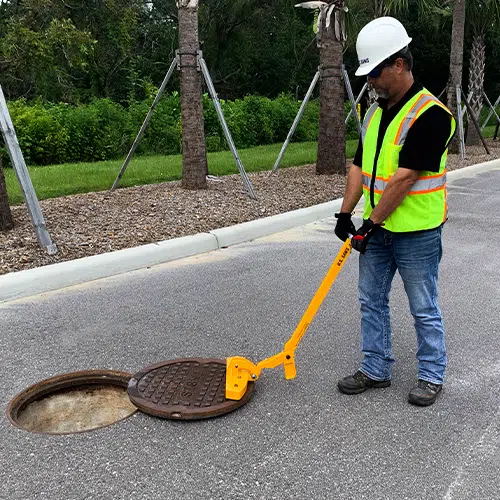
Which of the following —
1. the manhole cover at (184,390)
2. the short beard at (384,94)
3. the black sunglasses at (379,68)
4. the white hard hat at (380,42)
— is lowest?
the manhole cover at (184,390)

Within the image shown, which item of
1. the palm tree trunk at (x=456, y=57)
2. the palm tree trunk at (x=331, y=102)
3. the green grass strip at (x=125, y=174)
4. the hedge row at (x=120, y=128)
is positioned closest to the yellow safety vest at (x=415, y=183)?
the green grass strip at (x=125, y=174)

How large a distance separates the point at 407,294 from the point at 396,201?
0.57m

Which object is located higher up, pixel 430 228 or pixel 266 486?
pixel 430 228

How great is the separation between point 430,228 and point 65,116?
12.7m

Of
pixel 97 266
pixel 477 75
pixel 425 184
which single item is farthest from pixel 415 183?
pixel 477 75

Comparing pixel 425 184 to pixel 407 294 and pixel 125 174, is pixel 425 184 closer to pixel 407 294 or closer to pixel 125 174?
pixel 407 294

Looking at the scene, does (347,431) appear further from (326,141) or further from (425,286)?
(326,141)

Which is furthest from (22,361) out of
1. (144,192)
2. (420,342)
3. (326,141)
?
(326,141)

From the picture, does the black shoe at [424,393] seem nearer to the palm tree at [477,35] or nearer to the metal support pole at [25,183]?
the metal support pole at [25,183]

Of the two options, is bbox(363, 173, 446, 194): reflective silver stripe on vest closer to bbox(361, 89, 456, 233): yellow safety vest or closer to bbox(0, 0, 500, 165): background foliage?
bbox(361, 89, 456, 233): yellow safety vest

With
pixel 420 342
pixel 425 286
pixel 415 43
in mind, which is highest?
pixel 415 43

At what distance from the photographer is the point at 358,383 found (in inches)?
138

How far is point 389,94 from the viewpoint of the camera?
10.3 feet

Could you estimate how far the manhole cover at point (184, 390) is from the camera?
10.6ft
